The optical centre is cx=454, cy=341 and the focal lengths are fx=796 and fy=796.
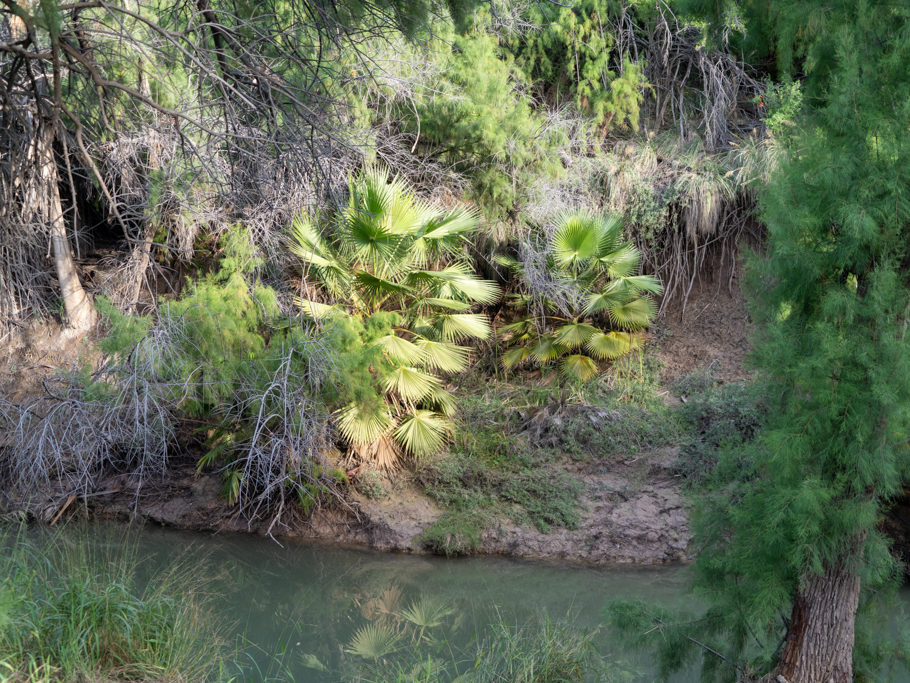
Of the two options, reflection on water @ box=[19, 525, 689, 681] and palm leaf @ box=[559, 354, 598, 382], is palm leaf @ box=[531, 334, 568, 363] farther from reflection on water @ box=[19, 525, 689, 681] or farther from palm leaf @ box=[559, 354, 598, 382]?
reflection on water @ box=[19, 525, 689, 681]

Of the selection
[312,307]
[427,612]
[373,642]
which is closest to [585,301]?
[312,307]

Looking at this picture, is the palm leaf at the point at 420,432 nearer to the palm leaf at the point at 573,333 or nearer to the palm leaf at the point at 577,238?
the palm leaf at the point at 573,333

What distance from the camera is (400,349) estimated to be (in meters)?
9.00

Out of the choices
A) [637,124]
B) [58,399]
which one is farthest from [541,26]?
[58,399]

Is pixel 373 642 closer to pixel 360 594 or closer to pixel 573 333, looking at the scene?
pixel 360 594

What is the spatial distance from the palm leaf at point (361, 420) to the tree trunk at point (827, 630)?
529cm

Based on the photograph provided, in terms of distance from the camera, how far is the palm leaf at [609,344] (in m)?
10.7

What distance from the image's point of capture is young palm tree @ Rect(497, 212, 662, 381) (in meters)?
10.4

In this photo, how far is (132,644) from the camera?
4652mm

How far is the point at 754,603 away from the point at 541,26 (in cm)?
988

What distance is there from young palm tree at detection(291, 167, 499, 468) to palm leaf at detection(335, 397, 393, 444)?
0.04 feet

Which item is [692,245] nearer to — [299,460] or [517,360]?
[517,360]

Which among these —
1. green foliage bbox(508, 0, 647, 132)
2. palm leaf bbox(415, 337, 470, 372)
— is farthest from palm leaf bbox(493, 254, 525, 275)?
green foliage bbox(508, 0, 647, 132)

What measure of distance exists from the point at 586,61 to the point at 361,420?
6925mm
